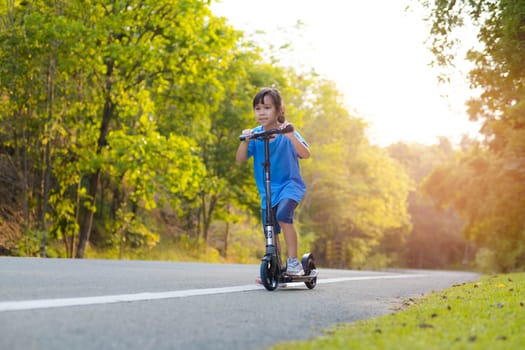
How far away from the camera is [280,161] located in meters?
6.31

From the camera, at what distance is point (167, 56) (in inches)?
677

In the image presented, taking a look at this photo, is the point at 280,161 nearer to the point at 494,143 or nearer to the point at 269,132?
the point at 269,132

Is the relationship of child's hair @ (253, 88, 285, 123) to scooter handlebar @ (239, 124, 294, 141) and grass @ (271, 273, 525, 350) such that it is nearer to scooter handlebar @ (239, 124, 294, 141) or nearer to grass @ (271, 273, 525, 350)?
scooter handlebar @ (239, 124, 294, 141)

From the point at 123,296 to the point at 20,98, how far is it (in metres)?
11.8

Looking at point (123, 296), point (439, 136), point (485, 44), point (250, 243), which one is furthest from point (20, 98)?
point (439, 136)

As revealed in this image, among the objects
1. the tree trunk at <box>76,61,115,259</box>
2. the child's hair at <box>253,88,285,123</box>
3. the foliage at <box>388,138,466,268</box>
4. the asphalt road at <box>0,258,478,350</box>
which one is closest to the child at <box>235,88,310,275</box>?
the child's hair at <box>253,88,285,123</box>

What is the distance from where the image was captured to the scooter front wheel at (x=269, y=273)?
5.97m

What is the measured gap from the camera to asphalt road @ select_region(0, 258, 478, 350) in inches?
121

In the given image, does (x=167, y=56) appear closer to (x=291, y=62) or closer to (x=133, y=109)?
(x=133, y=109)

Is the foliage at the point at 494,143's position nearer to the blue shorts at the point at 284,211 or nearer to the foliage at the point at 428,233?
the blue shorts at the point at 284,211

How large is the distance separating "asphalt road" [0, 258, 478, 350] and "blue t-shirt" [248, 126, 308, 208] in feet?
2.88

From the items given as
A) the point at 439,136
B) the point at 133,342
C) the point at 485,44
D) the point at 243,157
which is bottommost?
the point at 133,342

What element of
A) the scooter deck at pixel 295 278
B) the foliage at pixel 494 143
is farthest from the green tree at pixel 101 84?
the scooter deck at pixel 295 278

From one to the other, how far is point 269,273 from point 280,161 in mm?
1025
